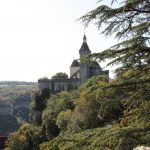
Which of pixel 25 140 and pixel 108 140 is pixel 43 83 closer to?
pixel 25 140

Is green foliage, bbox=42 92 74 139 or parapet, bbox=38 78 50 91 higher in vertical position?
parapet, bbox=38 78 50 91

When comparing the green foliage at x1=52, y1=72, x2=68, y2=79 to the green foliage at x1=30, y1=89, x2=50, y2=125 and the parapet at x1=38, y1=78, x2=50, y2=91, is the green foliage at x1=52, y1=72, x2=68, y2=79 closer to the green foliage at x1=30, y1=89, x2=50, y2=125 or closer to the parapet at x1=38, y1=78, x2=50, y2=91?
the parapet at x1=38, y1=78, x2=50, y2=91

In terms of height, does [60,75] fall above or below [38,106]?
above

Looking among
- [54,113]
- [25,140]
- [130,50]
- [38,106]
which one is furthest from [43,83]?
[130,50]

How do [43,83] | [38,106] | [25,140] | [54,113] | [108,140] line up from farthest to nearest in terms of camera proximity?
1. [43,83]
2. [38,106]
3. [54,113]
4. [25,140]
5. [108,140]

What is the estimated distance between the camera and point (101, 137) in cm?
1173

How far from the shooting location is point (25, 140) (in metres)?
79.5

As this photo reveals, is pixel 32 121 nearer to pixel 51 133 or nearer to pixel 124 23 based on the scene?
pixel 51 133

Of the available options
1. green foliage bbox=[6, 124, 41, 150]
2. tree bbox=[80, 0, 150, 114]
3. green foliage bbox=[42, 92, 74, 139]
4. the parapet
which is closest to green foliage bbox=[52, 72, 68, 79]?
the parapet

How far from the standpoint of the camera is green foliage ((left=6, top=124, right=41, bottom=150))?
78375mm

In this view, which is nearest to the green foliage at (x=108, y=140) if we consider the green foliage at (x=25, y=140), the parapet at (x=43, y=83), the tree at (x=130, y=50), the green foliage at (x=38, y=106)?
the tree at (x=130, y=50)

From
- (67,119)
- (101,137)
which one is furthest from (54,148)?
(67,119)

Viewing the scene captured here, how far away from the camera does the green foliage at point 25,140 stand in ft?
257

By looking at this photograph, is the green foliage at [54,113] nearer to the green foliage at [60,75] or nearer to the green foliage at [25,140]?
the green foliage at [25,140]
